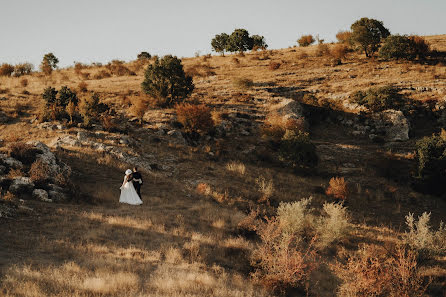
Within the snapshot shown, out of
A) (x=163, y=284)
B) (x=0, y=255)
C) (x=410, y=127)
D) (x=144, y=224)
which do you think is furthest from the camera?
(x=410, y=127)

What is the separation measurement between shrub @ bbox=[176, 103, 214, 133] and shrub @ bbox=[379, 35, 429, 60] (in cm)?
3557

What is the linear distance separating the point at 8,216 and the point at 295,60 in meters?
48.8

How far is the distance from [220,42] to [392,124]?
4381cm

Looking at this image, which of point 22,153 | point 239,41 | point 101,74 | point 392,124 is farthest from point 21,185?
point 239,41

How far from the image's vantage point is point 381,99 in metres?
31.0

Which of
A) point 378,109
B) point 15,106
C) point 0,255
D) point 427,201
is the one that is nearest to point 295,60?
point 378,109

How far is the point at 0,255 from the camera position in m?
6.58

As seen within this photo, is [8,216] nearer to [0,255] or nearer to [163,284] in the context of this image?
[0,255]

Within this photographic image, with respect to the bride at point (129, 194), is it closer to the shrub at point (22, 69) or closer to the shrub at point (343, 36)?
the shrub at point (22, 69)

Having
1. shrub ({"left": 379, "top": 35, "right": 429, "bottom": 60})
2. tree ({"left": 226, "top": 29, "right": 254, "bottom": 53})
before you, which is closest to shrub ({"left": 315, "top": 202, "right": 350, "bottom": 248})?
shrub ({"left": 379, "top": 35, "right": 429, "bottom": 60})

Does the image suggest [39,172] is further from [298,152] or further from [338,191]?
[338,191]

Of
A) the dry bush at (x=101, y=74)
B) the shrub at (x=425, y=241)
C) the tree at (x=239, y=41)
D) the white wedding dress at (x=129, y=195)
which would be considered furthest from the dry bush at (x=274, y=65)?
the white wedding dress at (x=129, y=195)

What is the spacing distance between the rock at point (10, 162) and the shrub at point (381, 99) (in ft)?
111

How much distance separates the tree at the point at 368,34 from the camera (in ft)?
147
